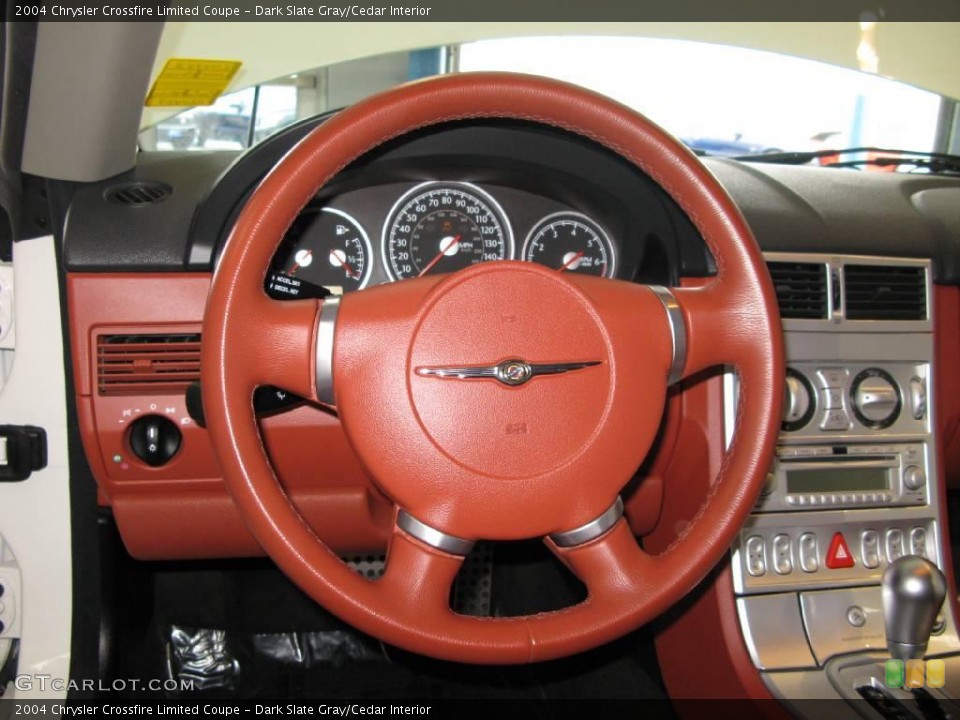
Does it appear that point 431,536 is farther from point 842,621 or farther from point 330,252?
point 842,621

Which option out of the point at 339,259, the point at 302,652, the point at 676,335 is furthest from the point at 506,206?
the point at 302,652

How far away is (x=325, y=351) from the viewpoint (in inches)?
36.3

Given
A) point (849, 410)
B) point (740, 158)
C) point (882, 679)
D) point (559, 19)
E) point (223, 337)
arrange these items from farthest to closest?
point (740, 158) < point (559, 19) < point (849, 410) < point (882, 679) < point (223, 337)

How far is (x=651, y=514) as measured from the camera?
57.9 inches

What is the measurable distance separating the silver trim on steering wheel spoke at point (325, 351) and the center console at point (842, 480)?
0.69 meters

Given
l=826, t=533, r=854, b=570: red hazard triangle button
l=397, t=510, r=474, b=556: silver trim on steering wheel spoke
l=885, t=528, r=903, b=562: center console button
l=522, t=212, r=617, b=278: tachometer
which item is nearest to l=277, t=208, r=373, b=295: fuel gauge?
l=522, t=212, r=617, b=278: tachometer

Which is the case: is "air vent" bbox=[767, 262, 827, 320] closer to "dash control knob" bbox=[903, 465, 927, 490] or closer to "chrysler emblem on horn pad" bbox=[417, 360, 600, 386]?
"dash control knob" bbox=[903, 465, 927, 490]

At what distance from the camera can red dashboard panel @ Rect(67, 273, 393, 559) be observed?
1231 mm

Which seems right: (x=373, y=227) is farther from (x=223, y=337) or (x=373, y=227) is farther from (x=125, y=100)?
(x=223, y=337)

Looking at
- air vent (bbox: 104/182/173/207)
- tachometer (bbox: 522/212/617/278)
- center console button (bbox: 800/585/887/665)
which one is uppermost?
air vent (bbox: 104/182/173/207)

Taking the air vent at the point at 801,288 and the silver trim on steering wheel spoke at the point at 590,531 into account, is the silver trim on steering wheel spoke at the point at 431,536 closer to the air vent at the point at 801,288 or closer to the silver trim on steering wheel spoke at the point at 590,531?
the silver trim on steering wheel spoke at the point at 590,531

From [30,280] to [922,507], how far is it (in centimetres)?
150

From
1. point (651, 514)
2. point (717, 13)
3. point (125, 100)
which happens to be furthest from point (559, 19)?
point (651, 514)

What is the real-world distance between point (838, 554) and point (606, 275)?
605mm
